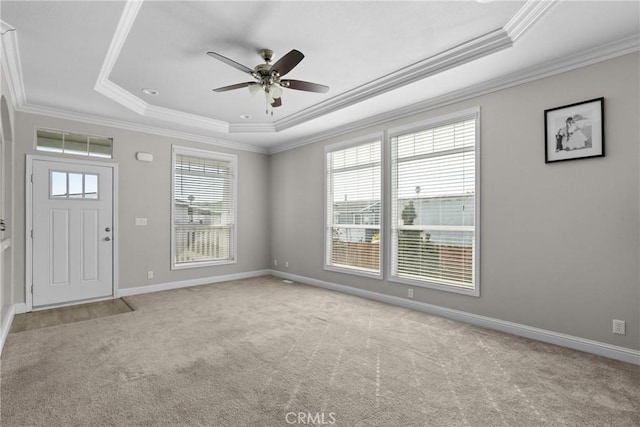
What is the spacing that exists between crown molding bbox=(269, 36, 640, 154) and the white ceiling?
11 millimetres

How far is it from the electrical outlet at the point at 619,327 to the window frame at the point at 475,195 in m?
1.18

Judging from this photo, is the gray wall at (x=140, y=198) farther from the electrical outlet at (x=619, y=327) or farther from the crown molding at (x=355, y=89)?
the electrical outlet at (x=619, y=327)

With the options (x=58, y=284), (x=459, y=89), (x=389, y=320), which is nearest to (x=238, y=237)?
(x=58, y=284)

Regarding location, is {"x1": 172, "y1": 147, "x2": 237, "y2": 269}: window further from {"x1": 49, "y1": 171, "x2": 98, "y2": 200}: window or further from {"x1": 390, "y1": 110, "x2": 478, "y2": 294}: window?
{"x1": 390, "y1": 110, "x2": 478, "y2": 294}: window

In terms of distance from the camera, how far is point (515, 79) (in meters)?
3.48

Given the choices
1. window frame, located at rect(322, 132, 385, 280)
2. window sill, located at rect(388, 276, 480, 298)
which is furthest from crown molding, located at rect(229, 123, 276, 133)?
window sill, located at rect(388, 276, 480, 298)

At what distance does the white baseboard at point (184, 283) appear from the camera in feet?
17.1

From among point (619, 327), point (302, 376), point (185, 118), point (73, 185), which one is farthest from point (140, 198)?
point (619, 327)

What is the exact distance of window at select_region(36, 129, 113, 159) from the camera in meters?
4.56

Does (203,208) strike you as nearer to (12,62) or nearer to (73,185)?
(73,185)

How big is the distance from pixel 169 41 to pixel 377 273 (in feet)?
12.6

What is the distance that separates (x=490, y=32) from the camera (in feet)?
9.59

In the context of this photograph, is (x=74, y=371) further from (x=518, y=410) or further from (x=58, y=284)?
(x=518, y=410)

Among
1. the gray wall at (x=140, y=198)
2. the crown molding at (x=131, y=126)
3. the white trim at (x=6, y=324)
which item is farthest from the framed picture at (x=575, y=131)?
the white trim at (x=6, y=324)
